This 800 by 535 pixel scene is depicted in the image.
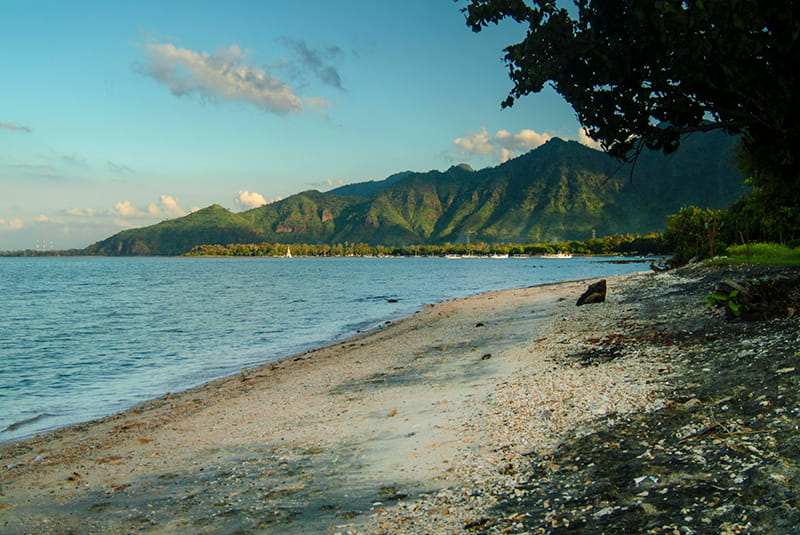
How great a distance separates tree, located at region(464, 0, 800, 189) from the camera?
10305 millimetres

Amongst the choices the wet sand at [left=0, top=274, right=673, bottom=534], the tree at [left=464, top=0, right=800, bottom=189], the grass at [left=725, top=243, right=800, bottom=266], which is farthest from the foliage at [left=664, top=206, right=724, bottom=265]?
the wet sand at [left=0, top=274, right=673, bottom=534]

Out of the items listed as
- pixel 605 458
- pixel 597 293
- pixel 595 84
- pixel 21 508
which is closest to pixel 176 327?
pixel 597 293

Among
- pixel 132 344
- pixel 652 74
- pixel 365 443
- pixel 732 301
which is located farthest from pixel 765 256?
pixel 132 344

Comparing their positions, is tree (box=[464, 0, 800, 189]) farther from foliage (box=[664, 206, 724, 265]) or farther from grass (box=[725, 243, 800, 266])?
foliage (box=[664, 206, 724, 265])

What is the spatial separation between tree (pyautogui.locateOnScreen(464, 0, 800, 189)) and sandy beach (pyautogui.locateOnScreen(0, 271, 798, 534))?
4727mm

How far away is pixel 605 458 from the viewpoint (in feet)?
23.3

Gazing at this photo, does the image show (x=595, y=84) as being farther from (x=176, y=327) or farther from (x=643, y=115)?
(x=176, y=327)

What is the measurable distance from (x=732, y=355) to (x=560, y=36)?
816 cm

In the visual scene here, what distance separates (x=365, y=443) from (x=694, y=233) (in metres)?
65.4

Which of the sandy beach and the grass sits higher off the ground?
the grass

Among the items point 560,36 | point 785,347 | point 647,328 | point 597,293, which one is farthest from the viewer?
point 597,293

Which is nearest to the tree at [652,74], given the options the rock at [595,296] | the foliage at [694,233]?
the rock at [595,296]

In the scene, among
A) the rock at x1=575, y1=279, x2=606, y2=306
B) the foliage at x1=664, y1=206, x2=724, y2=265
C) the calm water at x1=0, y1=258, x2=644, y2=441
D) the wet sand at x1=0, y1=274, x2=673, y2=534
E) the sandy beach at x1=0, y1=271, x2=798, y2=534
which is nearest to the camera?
the sandy beach at x1=0, y1=271, x2=798, y2=534

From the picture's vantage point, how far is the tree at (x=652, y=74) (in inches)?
406
